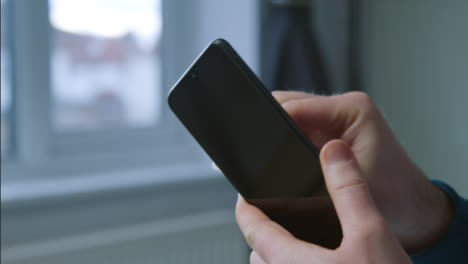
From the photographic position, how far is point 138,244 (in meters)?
1.21

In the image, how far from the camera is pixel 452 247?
2.01 feet

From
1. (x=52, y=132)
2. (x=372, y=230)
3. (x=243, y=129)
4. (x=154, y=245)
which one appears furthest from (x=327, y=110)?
(x=52, y=132)

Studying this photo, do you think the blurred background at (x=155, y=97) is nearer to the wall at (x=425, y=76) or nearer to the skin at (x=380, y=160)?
the wall at (x=425, y=76)

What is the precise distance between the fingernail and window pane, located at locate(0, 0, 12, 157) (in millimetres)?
1149

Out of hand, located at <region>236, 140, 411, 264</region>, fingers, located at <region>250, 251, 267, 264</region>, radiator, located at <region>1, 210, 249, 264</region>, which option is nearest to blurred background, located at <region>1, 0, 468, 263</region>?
radiator, located at <region>1, 210, 249, 264</region>

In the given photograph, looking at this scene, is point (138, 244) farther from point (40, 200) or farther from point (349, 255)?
point (349, 255)

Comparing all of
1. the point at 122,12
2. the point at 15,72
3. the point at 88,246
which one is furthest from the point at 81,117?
the point at 88,246

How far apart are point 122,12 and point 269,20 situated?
0.49 meters

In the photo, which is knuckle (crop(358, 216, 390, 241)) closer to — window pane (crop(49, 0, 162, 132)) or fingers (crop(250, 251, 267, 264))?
fingers (crop(250, 251, 267, 264))

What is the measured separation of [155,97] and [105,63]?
0.71 feet

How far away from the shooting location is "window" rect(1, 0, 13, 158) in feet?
4.29

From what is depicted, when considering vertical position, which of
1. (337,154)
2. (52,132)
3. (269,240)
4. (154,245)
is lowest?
(154,245)

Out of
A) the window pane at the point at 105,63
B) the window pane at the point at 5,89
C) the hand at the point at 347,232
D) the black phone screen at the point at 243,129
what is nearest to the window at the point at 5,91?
the window pane at the point at 5,89

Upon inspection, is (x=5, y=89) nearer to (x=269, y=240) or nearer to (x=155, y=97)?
(x=155, y=97)
